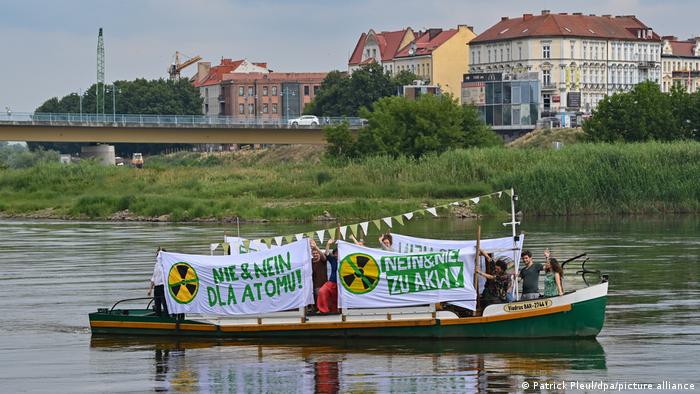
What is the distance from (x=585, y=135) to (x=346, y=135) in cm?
2125

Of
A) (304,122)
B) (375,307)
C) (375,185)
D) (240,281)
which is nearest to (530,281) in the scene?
(375,307)

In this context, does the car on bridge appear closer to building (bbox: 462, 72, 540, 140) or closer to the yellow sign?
building (bbox: 462, 72, 540, 140)

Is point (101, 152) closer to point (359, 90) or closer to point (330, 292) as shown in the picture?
point (359, 90)

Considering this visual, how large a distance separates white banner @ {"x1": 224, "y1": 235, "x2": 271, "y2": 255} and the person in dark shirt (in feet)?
7.26

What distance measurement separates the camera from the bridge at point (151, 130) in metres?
125

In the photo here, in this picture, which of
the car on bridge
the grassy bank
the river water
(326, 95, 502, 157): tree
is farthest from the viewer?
the car on bridge

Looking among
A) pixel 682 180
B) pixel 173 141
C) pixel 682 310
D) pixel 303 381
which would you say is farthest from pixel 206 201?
pixel 303 381

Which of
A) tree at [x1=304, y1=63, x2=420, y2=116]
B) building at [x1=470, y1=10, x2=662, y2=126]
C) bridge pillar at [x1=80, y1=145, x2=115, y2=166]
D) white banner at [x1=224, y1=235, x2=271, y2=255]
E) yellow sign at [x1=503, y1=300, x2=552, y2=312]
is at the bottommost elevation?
yellow sign at [x1=503, y1=300, x2=552, y2=312]

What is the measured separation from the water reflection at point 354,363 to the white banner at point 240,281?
938mm

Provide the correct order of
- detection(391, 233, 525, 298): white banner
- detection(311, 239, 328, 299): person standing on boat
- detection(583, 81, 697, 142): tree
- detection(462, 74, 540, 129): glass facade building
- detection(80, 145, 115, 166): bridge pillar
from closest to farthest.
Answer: detection(391, 233, 525, 298): white banner
detection(311, 239, 328, 299): person standing on boat
detection(583, 81, 697, 142): tree
detection(80, 145, 115, 166): bridge pillar
detection(462, 74, 540, 129): glass facade building

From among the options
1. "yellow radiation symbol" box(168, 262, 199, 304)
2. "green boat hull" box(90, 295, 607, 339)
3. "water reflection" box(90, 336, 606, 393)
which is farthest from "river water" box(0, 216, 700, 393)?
"yellow radiation symbol" box(168, 262, 199, 304)

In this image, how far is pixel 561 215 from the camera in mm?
→ 85812

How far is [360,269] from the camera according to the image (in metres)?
33.0

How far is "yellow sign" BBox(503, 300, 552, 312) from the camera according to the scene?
1282 inches
